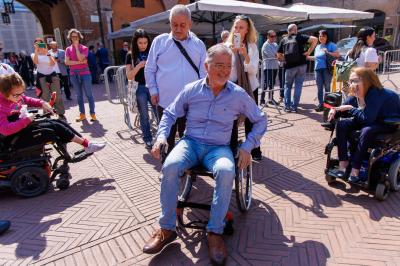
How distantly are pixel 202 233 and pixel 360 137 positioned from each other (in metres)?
1.90

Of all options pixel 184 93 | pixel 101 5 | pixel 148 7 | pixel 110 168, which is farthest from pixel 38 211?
pixel 148 7

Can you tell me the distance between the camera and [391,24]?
912 inches

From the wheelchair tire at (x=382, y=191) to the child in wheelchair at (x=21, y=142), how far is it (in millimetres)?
3497

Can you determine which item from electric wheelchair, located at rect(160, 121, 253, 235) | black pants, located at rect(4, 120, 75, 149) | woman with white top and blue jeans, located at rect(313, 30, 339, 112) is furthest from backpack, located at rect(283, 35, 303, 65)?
black pants, located at rect(4, 120, 75, 149)

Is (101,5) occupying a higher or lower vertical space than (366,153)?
higher

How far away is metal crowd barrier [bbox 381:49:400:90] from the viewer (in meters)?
10.8

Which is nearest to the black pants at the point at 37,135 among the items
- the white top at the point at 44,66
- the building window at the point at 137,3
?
the white top at the point at 44,66

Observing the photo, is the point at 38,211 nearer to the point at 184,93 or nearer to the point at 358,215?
the point at 184,93

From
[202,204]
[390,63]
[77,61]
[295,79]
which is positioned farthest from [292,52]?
[390,63]

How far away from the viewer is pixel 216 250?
91.7 inches

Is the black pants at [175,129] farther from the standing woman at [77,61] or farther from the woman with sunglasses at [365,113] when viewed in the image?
the standing woman at [77,61]

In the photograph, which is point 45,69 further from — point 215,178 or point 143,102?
point 215,178

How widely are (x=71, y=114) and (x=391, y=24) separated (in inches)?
965

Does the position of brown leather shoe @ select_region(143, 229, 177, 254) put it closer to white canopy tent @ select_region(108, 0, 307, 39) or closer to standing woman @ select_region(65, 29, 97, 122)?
white canopy tent @ select_region(108, 0, 307, 39)
